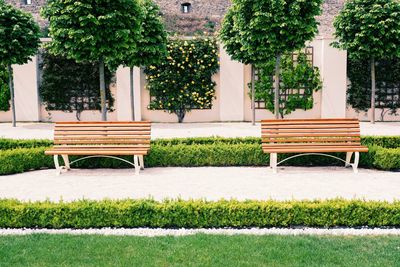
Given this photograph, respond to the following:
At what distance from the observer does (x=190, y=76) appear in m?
17.9

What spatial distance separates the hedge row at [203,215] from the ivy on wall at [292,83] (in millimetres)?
13113

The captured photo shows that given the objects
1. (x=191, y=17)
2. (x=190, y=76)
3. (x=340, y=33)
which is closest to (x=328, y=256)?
(x=340, y=33)

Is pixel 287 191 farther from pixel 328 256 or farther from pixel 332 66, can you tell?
pixel 332 66

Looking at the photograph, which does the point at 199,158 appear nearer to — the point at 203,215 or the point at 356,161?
the point at 356,161

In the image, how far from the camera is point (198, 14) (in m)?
33.6

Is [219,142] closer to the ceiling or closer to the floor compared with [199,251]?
closer to the ceiling

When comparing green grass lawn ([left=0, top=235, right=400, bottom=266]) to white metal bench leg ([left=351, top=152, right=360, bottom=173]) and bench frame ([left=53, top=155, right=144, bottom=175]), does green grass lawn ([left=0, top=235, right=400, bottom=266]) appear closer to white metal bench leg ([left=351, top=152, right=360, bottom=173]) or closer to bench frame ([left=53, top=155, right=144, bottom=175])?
bench frame ([left=53, top=155, right=144, bottom=175])

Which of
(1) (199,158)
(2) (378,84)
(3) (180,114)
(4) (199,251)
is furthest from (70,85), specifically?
(4) (199,251)

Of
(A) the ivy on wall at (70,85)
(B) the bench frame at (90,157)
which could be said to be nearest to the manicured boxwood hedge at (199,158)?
(B) the bench frame at (90,157)

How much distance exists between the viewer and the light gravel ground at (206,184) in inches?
244

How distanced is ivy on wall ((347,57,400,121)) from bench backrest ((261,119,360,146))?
10.7 meters

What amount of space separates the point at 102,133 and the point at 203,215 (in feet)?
12.4

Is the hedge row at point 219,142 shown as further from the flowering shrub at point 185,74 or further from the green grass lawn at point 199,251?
the flowering shrub at point 185,74

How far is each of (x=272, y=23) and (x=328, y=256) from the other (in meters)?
8.50
